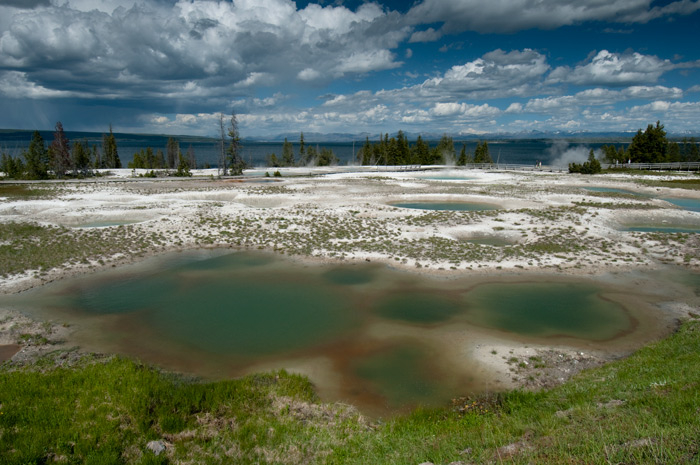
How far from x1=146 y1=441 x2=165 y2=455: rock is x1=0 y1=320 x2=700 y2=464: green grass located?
0.49 ft

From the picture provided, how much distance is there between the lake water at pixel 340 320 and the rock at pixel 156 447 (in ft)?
11.0

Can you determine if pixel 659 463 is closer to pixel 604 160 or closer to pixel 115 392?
pixel 115 392

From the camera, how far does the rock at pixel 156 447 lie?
823 centimetres

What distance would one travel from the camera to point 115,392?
392 inches

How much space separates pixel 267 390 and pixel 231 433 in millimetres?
1813

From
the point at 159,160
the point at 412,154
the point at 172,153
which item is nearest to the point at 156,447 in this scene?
the point at 412,154

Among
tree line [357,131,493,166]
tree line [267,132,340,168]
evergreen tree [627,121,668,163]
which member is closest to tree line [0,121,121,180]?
tree line [267,132,340,168]

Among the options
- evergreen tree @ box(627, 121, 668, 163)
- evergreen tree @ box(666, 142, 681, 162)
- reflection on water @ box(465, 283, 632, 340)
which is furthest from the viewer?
evergreen tree @ box(666, 142, 681, 162)

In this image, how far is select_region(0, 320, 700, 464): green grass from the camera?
268 inches

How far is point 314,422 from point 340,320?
634 centimetres


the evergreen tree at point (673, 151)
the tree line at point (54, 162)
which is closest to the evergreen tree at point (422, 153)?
the evergreen tree at point (673, 151)

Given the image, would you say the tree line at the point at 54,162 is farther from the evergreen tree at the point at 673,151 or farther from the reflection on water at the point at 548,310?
the evergreen tree at the point at 673,151

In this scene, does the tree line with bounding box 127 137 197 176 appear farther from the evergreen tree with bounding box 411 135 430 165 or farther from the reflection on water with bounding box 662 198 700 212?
the reflection on water with bounding box 662 198 700 212

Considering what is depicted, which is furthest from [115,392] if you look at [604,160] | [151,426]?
[604,160]
